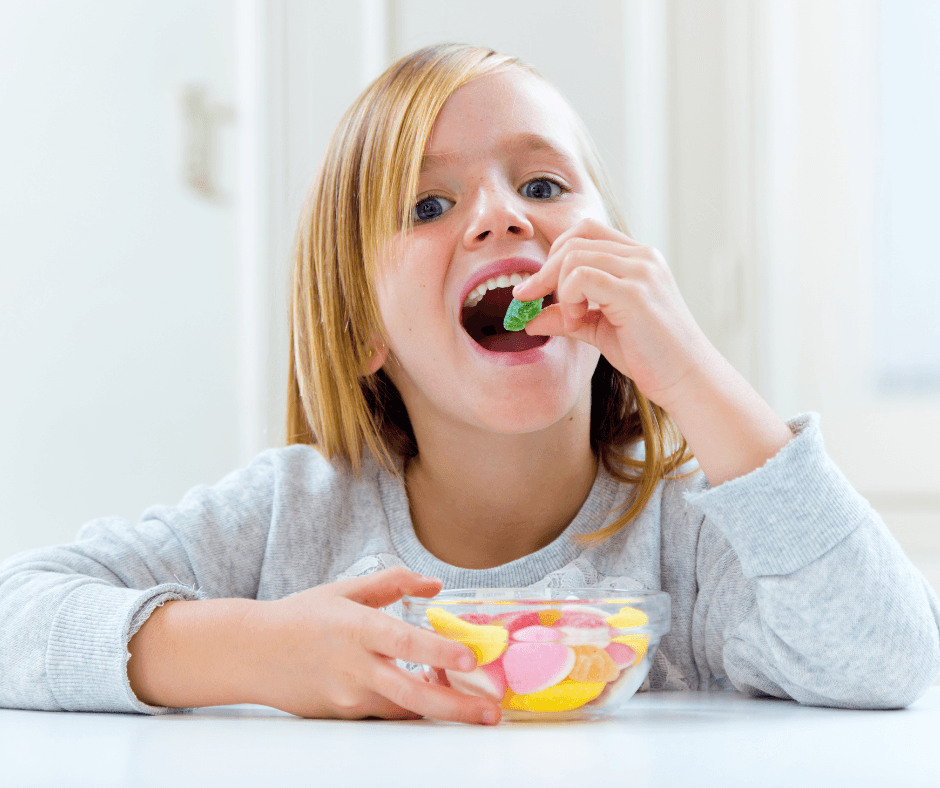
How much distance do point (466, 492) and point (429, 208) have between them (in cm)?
28

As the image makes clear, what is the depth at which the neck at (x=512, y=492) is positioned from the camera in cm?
92

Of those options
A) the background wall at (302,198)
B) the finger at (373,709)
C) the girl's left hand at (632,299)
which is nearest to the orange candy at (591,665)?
the finger at (373,709)

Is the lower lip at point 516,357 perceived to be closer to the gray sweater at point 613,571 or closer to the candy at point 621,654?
the gray sweater at point 613,571

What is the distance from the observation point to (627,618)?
1.83 ft

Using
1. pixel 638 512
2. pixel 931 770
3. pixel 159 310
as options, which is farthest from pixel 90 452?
pixel 931 770

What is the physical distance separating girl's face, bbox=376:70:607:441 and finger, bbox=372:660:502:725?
29 cm

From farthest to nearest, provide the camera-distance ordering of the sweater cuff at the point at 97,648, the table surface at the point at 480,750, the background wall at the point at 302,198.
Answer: the background wall at the point at 302,198, the sweater cuff at the point at 97,648, the table surface at the point at 480,750

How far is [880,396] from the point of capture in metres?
1.48

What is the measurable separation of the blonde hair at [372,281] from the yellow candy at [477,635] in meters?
0.32

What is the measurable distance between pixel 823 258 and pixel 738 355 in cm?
20

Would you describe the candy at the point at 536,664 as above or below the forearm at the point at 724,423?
below

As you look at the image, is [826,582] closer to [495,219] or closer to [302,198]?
[495,219]

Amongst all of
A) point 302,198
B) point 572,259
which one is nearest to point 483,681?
point 572,259

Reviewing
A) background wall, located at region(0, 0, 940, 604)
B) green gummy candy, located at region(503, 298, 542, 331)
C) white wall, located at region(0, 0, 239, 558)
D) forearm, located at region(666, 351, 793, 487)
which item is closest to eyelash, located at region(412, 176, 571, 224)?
green gummy candy, located at region(503, 298, 542, 331)
